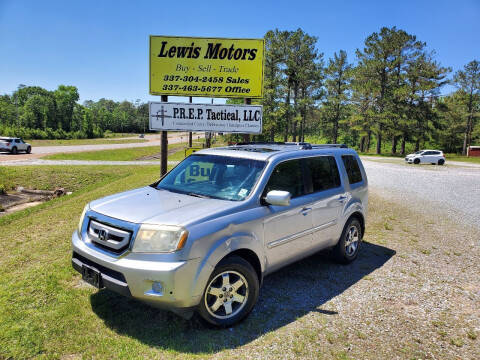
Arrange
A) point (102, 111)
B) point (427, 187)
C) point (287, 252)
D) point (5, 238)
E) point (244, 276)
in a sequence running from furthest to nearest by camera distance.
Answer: point (102, 111) < point (427, 187) < point (5, 238) < point (287, 252) < point (244, 276)

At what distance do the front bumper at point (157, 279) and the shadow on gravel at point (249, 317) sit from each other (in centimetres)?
42

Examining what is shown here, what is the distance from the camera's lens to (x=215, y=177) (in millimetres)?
4117

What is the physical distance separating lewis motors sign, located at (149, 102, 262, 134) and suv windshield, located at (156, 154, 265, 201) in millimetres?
4086

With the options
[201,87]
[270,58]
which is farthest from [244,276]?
[270,58]

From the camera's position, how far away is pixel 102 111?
135 metres

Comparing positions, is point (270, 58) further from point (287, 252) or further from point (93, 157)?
point (287, 252)

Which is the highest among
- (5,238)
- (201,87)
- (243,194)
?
(201,87)

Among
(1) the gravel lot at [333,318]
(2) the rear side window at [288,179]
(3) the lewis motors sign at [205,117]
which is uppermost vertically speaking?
(3) the lewis motors sign at [205,117]

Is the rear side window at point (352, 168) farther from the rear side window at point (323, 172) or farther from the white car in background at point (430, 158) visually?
the white car in background at point (430, 158)

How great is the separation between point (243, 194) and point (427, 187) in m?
14.2

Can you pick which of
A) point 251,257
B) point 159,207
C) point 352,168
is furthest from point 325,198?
point 159,207

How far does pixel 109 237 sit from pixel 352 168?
3.93m

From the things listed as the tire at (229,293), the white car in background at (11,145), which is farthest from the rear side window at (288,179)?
the white car in background at (11,145)

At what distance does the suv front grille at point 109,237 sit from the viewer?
120 inches
